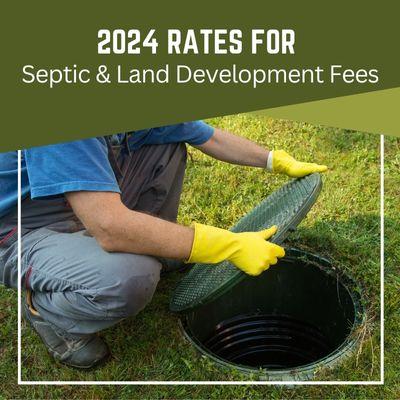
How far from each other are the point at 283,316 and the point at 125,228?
1.25 metres

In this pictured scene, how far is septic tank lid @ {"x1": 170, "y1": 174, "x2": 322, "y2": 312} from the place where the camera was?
7.17ft

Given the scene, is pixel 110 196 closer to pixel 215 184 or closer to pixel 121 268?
pixel 121 268

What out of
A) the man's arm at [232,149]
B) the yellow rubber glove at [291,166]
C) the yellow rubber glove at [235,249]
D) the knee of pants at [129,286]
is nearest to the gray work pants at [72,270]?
the knee of pants at [129,286]

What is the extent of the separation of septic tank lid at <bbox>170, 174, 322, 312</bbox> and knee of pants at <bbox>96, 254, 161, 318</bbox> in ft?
0.74

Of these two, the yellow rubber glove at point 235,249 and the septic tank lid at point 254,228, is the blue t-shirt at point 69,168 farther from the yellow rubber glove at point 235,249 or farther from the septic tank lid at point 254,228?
the septic tank lid at point 254,228

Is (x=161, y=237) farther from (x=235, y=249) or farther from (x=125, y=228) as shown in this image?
(x=235, y=249)

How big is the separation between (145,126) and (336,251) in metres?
1.06

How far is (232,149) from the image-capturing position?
2.70 m

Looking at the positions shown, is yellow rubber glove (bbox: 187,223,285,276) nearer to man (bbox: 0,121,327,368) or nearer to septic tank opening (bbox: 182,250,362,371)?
man (bbox: 0,121,327,368)

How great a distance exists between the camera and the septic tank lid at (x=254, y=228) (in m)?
2.19

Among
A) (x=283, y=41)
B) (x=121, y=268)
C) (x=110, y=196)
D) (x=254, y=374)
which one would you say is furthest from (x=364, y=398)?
(x=283, y=41)

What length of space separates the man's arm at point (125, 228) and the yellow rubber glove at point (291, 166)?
741 millimetres

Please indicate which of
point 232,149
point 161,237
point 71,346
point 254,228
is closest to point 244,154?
point 232,149

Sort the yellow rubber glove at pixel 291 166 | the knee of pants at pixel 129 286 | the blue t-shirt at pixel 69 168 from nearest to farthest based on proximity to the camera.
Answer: the blue t-shirt at pixel 69 168, the knee of pants at pixel 129 286, the yellow rubber glove at pixel 291 166
